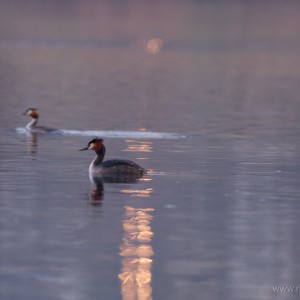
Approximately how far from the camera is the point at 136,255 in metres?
14.3

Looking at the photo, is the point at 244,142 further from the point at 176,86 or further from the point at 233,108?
the point at 176,86

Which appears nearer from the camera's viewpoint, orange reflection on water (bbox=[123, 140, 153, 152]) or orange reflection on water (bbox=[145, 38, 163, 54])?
orange reflection on water (bbox=[123, 140, 153, 152])

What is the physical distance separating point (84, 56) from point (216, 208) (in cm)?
5810

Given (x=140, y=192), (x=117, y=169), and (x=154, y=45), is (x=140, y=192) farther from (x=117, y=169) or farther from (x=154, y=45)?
(x=154, y=45)

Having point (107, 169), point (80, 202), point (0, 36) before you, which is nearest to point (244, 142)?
point (107, 169)

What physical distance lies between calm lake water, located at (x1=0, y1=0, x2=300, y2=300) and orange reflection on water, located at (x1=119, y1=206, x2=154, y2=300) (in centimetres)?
2

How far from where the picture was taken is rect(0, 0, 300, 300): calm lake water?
1333cm

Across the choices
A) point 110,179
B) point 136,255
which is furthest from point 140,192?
point 136,255

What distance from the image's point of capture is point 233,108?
120ft

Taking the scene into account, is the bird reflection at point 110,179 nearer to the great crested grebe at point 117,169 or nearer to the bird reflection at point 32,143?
the great crested grebe at point 117,169

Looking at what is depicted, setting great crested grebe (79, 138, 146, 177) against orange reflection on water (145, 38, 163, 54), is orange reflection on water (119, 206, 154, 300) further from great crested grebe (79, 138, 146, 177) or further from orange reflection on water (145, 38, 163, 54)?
orange reflection on water (145, 38, 163, 54)

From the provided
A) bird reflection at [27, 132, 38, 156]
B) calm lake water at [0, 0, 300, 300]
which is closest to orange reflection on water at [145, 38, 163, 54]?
calm lake water at [0, 0, 300, 300]

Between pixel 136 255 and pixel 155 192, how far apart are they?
A: 14.1 feet

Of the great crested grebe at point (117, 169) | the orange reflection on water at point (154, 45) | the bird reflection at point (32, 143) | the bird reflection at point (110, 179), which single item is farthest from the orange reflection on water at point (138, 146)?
the orange reflection on water at point (154, 45)
